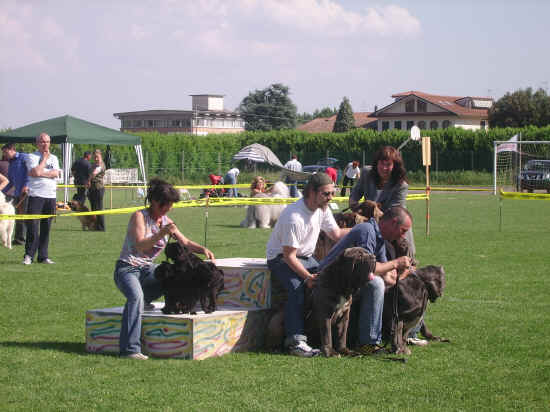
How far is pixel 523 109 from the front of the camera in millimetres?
75250

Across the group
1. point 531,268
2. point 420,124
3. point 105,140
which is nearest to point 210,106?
point 420,124

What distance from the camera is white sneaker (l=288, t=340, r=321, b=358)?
6.30m

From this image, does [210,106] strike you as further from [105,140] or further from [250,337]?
[250,337]

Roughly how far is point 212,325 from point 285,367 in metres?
0.70

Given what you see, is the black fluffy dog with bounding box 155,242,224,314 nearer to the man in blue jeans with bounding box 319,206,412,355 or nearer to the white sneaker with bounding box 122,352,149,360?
the white sneaker with bounding box 122,352,149,360

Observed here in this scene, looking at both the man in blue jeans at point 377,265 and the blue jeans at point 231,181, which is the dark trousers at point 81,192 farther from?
the man in blue jeans at point 377,265

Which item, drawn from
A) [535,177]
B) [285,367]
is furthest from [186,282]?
[535,177]

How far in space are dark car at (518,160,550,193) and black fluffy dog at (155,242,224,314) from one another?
27.7m

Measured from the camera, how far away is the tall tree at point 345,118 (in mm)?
102562

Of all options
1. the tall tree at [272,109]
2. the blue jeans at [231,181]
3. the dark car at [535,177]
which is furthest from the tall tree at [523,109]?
the blue jeans at [231,181]

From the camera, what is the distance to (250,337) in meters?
6.64

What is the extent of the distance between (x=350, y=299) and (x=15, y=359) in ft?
9.05

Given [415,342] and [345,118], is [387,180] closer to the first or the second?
[415,342]

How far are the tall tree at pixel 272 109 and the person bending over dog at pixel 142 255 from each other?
97883 mm
